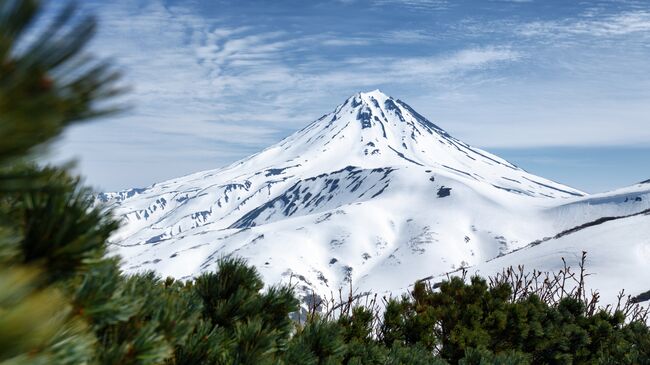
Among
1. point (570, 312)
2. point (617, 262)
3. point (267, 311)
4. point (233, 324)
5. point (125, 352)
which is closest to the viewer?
point (125, 352)

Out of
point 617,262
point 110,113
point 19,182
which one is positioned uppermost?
point 110,113

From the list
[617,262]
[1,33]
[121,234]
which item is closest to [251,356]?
[121,234]

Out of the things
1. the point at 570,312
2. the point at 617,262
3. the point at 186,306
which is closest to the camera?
the point at 186,306

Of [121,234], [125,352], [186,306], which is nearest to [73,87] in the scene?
[121,234]

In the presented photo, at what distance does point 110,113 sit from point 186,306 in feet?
5.61

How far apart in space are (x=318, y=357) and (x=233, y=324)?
81 centimetres

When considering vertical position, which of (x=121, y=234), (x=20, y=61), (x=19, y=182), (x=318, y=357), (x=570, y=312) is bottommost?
(x=570, y=312)

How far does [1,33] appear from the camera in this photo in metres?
0.85

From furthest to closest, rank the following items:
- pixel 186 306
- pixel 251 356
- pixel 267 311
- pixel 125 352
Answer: pixel 267 311, pixel 251 356, pixel 186 306, pixel 125 352

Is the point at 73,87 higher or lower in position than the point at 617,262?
higher

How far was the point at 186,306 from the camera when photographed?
2.60 meters

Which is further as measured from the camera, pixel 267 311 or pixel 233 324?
pixel 267 311

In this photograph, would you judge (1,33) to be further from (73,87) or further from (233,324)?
(233,324)

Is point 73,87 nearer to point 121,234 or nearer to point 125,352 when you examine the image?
point 121,234
